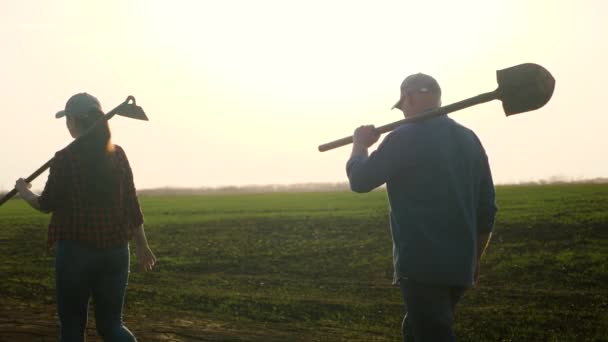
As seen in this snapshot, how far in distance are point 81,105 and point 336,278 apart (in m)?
13.4

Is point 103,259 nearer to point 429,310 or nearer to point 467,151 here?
point 429,310

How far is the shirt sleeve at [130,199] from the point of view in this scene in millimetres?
5211

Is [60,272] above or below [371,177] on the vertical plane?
below

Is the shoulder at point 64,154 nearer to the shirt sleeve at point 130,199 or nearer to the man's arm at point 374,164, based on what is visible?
the shirt sleeve at point 130,199

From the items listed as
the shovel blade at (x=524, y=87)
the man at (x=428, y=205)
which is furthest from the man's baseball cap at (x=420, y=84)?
the shovel blade at (x=524, y=87)

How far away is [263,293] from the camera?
49.7ft

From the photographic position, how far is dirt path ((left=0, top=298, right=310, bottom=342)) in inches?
340

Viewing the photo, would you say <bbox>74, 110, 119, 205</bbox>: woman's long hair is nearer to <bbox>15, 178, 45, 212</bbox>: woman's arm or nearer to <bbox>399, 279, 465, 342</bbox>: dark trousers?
<bbox>15, 178, 45, 212</bbox>: woman's arm

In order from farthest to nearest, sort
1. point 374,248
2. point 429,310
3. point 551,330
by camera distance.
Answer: point 374,248 < point 551,330 < point 429,310

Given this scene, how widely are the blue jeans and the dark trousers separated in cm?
187

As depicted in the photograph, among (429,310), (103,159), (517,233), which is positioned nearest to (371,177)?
(429,310)

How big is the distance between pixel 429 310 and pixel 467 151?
989mm

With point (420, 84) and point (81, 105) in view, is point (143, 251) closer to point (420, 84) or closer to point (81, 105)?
point (81, 105)

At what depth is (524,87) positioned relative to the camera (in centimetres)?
481
